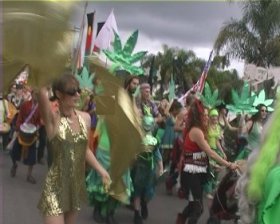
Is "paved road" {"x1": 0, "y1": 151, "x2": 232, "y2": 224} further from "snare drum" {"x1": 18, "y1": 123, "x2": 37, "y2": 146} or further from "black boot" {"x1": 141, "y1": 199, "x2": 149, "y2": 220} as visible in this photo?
"snare drum" {"x1": 18, "y1": 123, "x2": 37, "y2": 146}

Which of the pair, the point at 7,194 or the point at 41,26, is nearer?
the point at 41,26

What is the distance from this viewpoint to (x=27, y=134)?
9516 mm

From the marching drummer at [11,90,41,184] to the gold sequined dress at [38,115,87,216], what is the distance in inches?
213

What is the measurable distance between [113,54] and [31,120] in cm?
449

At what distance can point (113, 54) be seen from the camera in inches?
209

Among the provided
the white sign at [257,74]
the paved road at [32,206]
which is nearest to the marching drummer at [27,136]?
the paved road at [32,206]

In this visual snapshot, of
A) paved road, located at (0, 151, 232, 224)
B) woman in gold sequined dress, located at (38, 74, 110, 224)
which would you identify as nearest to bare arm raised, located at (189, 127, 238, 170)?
paved road, located at (0, 151, 232, 224)

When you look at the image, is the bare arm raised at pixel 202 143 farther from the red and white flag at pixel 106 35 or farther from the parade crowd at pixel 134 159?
the red and white flag at pixel 106 35

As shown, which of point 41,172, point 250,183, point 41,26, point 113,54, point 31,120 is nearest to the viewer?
point 250,183

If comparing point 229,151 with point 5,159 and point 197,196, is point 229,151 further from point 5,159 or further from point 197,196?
point 197,196

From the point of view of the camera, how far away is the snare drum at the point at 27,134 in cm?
948

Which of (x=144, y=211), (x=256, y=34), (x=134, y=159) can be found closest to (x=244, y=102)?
(x=144, y=211)

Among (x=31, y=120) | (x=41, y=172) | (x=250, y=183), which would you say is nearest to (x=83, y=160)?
(x=250, y=183)

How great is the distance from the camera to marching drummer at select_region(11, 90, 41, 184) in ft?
30.7
